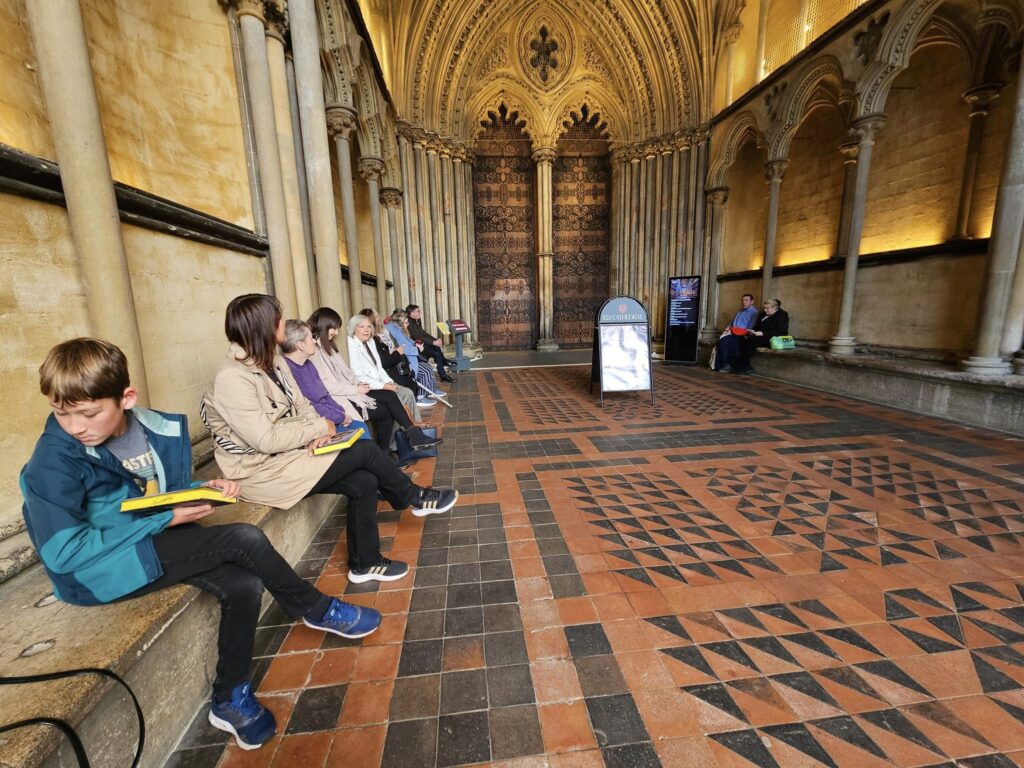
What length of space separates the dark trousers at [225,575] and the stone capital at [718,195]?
1268 centimetres

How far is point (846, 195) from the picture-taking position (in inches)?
336

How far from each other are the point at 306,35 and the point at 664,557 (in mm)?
6180

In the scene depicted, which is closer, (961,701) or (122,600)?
(122,600)

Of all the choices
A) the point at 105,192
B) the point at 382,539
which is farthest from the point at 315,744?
the point at 105,192

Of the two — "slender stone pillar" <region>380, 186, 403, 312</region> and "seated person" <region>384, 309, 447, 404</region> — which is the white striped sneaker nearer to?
"seated person" <region>384, 309, 447, 404</region>

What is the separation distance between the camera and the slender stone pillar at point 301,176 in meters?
4.82

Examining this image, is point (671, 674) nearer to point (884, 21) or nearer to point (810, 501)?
point (810, 501)

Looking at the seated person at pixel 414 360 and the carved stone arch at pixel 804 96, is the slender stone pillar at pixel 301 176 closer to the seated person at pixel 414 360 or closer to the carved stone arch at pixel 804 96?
the seated person at pixel 414 360

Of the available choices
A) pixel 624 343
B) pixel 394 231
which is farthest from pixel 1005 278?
pixel 394 231

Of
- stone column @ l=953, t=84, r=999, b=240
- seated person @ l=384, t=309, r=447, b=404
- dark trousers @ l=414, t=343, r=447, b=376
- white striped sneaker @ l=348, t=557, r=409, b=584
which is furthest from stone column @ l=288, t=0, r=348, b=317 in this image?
stone column @ l=953, t=84, r=999, b=240

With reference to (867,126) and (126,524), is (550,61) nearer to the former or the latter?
(867,126)

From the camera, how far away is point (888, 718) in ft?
5.27

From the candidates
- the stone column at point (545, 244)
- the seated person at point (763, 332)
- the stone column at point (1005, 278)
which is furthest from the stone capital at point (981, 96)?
the stone column at point (545, 244)

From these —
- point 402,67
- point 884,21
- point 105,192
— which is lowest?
point 105,192
